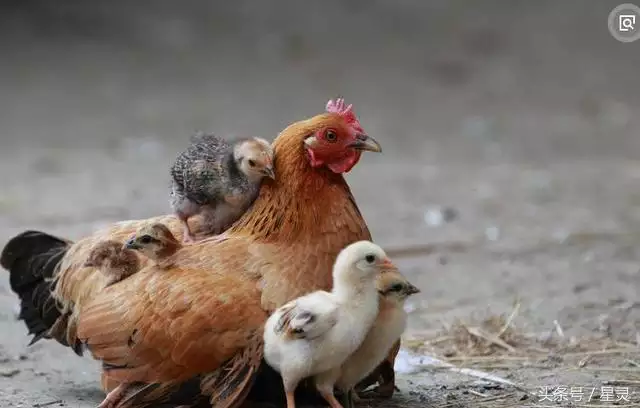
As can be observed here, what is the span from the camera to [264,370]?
3496 mm

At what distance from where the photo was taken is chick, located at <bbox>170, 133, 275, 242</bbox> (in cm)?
376

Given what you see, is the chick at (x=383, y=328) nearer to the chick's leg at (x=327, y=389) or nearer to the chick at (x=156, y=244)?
the chick's leg at (x=327, y=389)

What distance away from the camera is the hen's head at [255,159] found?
12.2 feet

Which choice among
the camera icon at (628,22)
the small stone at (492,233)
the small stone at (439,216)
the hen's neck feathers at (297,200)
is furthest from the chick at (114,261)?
the camera icon at (628,22)

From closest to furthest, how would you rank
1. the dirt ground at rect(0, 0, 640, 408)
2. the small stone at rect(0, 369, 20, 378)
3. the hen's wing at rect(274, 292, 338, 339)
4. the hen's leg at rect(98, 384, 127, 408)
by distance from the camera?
the hen's wing at rect(274, 292, 338, 339), the hen's leg at rect(98, 384, 127, 408), the small stone at rect(0, 369, 20, 378), the dirt ground at rect(0, 0, 640, 408)

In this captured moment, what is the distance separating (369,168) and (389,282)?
5905 mm

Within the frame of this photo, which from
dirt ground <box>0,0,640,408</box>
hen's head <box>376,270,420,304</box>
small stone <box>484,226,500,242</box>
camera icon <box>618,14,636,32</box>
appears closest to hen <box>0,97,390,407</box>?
hen's head <box>376,270,420,304</box>

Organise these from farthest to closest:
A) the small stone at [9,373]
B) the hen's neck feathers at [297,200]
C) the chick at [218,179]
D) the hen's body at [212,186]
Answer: the small stone at [9,373], the hen's body at [212,186], the chick at [218,179], the hen's neck feathers at [297,200]

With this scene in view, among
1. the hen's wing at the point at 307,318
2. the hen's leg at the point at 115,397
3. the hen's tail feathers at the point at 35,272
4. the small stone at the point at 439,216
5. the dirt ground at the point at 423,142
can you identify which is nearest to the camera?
the hen's wing at the point at 307,318

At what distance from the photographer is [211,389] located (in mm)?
3434

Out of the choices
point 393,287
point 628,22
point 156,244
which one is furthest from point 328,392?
point 628,22

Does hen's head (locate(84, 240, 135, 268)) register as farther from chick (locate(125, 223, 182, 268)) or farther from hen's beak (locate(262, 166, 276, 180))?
hen's beak (locate(262, 166, 276, 180))

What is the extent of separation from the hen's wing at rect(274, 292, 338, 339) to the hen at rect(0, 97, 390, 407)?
4.9 inches

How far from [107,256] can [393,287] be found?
3.16 ft
